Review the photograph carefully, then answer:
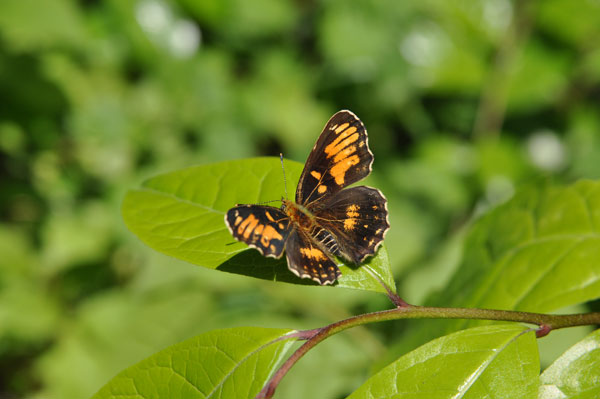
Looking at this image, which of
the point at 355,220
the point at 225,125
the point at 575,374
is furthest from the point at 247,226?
the point at 225,125

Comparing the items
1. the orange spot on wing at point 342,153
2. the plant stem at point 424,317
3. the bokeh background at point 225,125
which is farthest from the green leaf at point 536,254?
the bokeh background at point 225,125

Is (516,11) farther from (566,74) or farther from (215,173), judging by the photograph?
(215,173)

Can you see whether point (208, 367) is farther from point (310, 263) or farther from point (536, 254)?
point (536, 254)

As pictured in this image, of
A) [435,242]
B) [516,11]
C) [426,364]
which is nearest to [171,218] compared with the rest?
[426,364]

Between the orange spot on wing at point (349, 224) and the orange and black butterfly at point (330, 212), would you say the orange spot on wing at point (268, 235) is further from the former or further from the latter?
the orange spot on wing at point (349, 224)

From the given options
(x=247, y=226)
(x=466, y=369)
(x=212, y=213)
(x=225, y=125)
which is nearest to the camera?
(x=466, y=369)

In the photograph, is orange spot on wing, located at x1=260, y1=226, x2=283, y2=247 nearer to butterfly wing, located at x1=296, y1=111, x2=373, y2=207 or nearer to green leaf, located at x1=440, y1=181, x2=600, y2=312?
butterfly wing, located at x1=296, y1=111, x2=373, y2=207
